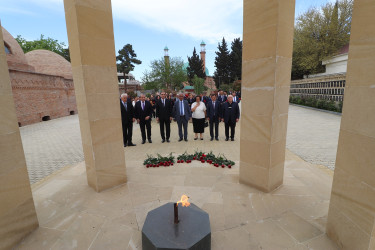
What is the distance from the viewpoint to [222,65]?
46062 millimetres

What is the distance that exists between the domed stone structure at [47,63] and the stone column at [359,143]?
91.6ft

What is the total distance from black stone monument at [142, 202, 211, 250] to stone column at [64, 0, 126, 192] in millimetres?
1819

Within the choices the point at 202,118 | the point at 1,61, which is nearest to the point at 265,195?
the point at 1,61

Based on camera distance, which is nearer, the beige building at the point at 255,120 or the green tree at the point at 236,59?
the beige building at the point at 255,120

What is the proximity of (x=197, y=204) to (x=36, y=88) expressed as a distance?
61.1ft

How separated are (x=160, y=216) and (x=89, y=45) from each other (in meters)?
3.01

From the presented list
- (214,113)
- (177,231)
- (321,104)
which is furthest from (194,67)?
(177,231)

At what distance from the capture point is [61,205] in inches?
134

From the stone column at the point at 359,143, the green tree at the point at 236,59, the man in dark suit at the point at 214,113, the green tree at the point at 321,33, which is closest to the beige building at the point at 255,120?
the stone column at the point at 359,143

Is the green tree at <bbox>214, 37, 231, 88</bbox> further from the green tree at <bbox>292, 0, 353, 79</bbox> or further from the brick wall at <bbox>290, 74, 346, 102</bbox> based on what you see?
the brick wall at <bbox>290, 74, 346, 102</bbox>

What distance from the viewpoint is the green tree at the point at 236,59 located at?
43.6m

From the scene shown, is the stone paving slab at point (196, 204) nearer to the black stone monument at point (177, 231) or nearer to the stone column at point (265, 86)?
the black stone monument at point (177, 231)

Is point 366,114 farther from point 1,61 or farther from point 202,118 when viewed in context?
point 202,118

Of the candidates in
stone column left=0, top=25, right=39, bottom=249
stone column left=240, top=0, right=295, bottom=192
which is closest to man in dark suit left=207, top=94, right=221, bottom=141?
stone column left=240, top=0, right=295, bottom=192
